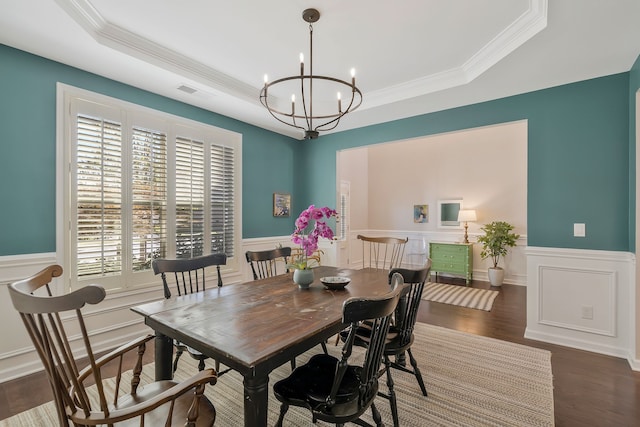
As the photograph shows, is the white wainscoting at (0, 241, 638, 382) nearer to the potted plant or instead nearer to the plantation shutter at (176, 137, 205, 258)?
the plantation shutter at (176, 137, 205, 258)

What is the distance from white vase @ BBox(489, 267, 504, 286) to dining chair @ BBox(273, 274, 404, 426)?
4905 mm

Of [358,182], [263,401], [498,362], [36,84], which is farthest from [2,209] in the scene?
[358,182]

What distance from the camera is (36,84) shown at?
2586mm

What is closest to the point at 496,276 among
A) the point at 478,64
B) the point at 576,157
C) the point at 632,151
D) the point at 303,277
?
the point at 576,157

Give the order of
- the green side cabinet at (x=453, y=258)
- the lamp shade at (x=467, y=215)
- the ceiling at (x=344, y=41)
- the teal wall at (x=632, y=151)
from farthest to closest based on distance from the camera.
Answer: the lamp shade at (x=467, y=215)
the green side cabinet at (x=453, y=258)
the teal wall at (x=632, y=151)
the ceiling at (x=344, y=41)

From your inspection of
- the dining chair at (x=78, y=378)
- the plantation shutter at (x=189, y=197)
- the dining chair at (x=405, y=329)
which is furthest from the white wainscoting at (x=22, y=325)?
the dining chair at (x=405, y=329)

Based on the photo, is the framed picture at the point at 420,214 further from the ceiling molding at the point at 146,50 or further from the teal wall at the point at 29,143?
the teal wall at the point at 29,143

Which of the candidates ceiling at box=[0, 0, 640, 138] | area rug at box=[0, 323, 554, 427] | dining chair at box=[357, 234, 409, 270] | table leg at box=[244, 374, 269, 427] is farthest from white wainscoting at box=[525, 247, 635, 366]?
table leg at box=[244, 374, 269, 427]

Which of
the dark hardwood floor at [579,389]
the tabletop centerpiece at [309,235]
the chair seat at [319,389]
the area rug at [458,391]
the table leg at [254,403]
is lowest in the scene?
the dark hardwood floor at [579,389]

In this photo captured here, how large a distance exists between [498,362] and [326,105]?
11.5 ft

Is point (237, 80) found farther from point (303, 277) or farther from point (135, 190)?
point (303, 277)

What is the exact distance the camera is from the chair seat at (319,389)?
140 centimetres

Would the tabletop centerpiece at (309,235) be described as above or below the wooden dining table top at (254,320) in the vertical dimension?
above

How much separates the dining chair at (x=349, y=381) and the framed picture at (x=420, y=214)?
5.70 m
